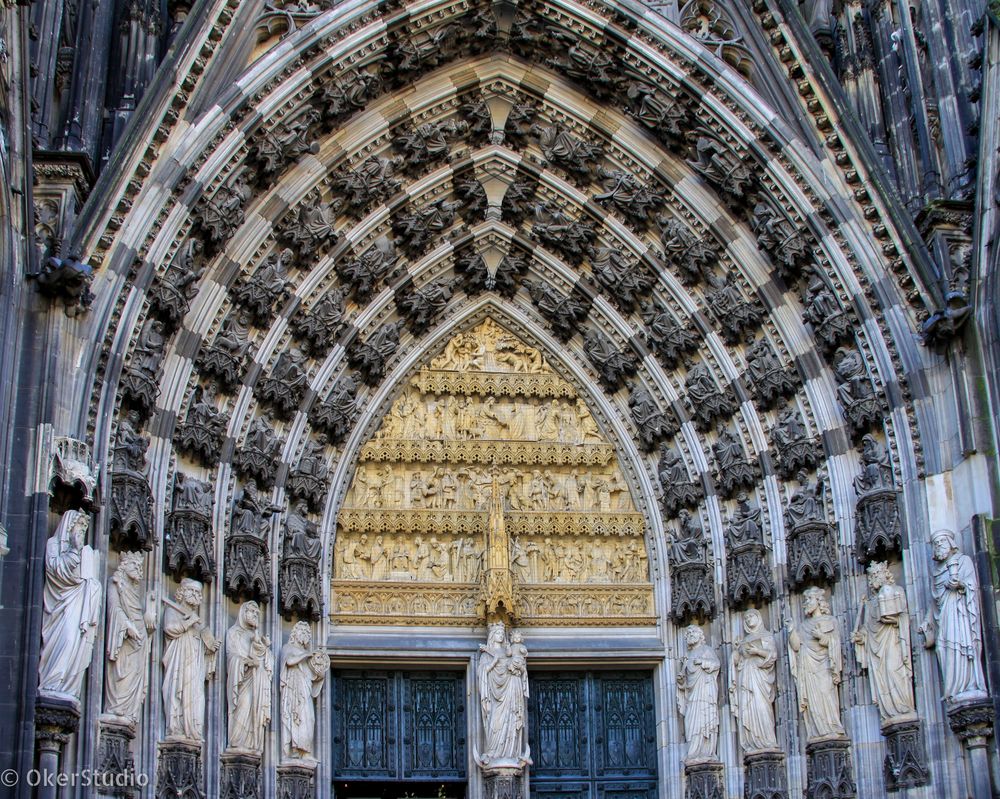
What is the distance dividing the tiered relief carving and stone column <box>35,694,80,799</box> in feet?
12.9

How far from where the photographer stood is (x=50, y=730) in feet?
35.0

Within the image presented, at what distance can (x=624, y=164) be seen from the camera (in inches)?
588

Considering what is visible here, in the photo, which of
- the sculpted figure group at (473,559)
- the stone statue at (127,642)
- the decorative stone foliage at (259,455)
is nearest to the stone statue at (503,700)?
the sculpted figure group at (473,559)

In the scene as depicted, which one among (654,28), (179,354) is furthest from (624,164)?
(179,354)

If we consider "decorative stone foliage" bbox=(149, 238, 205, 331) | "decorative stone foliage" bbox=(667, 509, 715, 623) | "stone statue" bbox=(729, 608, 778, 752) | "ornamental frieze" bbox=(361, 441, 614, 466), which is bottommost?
"stone statue" bbox=(729, 608, 778, 752)

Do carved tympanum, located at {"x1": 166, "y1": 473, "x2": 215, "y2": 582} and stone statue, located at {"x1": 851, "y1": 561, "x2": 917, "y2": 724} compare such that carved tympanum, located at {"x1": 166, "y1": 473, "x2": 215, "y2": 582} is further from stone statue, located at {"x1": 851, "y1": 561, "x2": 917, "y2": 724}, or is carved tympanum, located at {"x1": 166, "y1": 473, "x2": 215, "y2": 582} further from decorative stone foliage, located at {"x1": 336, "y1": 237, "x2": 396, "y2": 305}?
stone statue, located at {"x1": 851, "y1": 561, "x2": 917, "y2": 724}

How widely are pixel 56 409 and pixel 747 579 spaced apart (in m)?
6.14

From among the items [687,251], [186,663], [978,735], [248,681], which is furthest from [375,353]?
[978,735]

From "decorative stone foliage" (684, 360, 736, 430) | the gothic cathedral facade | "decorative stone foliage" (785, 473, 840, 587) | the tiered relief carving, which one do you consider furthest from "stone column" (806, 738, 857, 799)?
"decorative stone foliage" (684, 360, 736, 430)

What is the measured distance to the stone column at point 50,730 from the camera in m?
10.6

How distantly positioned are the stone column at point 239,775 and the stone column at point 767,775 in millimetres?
4199

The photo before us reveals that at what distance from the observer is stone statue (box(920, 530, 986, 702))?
466 inches

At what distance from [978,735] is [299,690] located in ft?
18.4

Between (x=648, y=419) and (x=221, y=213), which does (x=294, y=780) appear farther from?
(x=221, y=213)
